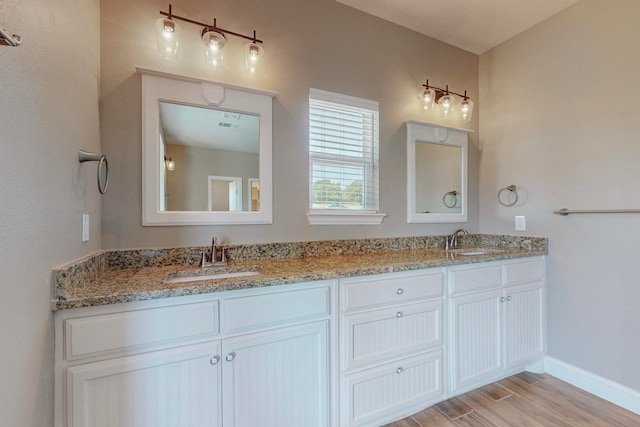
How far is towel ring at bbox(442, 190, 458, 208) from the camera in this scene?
2.52 metres

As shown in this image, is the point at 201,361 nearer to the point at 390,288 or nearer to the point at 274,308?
the point at 274,308

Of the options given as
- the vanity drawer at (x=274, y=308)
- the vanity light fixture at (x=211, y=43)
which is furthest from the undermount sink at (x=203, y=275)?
the vanity light fixture at (x=211, y=43)

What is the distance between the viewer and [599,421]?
1.64 metres

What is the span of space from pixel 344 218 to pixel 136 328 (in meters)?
1.37

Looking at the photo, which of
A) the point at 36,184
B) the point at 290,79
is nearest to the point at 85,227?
the point at 36,184

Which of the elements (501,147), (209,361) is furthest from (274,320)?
(501,147)

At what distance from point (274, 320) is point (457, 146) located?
7.35 ft

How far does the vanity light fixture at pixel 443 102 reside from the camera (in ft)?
7.72

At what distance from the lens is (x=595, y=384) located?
189 cm

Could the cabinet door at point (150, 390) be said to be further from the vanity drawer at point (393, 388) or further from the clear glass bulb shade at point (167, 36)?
the clear glass bulb shade at point (167, 36)

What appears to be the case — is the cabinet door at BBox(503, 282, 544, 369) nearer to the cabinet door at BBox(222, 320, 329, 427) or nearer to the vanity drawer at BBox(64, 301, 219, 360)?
the cabinet door at BBox(222, 320, 329, 427)

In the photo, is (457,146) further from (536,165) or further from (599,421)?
(599,421)

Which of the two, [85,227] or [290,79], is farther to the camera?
[290,79]

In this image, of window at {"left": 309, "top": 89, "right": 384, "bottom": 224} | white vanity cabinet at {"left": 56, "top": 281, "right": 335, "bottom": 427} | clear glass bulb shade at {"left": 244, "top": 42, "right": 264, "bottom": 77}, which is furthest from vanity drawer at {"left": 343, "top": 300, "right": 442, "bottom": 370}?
clear glass bulb shade at {"left": 244, "top": 42, "right": 264, "bottom": 77}
